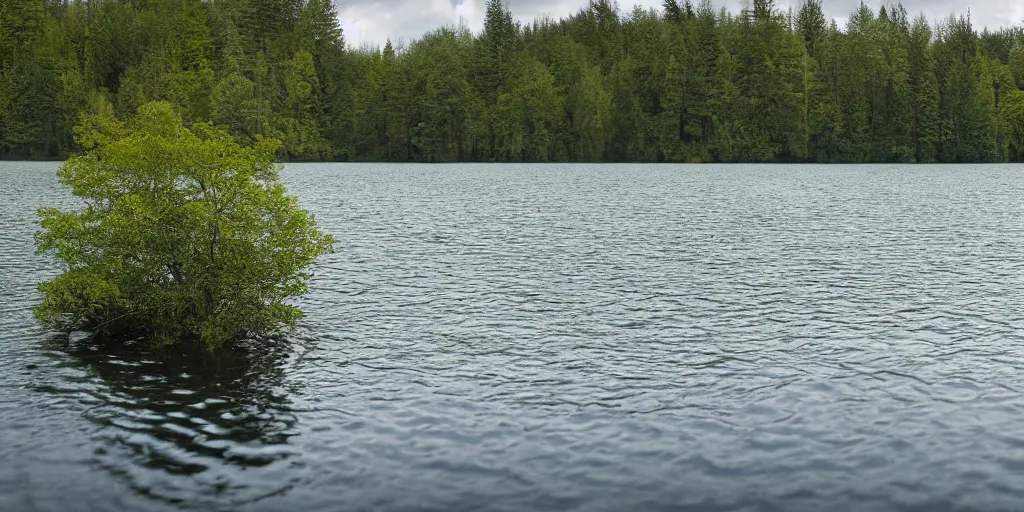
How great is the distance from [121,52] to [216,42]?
61.9 feet

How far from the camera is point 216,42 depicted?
186m

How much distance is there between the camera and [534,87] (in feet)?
580

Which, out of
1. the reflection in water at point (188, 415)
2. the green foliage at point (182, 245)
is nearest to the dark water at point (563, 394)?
the reflection in water at point (188, 415)

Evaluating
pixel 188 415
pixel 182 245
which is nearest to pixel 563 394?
pixel 188 415

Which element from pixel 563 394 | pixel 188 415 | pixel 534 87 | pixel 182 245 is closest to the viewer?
pixel 188 415

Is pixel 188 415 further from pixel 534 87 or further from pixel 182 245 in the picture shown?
pixel 534 87

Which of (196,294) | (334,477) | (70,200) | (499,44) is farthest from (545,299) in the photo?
(499,44)

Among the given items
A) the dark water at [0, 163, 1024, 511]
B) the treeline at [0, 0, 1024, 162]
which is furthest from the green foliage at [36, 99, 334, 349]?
the treeline at [0, 0, 1024, 162]

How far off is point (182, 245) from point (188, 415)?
774 cm

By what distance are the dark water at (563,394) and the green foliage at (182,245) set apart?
151 cm

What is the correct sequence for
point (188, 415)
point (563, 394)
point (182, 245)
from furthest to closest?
point (182, 245)
point (563, 394)
point (188, 415)

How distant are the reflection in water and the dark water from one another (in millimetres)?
78

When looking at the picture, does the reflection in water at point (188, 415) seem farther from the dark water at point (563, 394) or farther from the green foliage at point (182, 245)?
the green foliage at point (182, 245)

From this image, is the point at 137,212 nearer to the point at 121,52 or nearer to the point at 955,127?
the point at 955,127
